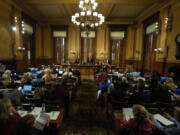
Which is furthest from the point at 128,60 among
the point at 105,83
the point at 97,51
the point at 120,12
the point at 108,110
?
the point at 108,110

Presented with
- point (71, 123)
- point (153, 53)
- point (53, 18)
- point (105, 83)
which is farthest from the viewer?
point (53, 18)

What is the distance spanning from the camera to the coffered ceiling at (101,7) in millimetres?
6742

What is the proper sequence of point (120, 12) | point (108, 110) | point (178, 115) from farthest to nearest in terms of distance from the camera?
point (120, 12)
point (108, 110)
point (178, 115)

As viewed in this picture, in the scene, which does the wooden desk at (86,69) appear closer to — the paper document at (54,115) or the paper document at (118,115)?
the paper document at (118,115)

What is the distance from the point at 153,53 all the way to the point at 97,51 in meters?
5.03

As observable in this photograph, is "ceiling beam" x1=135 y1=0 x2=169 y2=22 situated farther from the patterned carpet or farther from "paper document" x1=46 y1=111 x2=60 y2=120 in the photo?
"paper document" x1=46 y1=111 x2=60 y2=120

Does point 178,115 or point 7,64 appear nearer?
point 178,115

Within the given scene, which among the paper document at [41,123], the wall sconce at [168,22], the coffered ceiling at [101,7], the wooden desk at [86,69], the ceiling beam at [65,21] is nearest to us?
the paper document at [41,123]

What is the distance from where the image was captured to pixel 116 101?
2.77 m

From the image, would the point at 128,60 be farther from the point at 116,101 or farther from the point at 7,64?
the point at 7,64

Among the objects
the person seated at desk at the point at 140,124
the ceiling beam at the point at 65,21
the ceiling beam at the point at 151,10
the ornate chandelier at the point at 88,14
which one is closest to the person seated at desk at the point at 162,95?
the person seated at desk at the point at 140,124

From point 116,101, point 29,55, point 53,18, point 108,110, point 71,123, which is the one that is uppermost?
point 53,18

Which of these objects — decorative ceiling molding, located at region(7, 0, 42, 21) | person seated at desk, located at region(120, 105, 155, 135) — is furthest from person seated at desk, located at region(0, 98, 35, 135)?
decorative ceiling molding, located at region(7, 0, 42, 21)

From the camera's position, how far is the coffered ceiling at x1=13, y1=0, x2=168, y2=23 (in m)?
6.74
